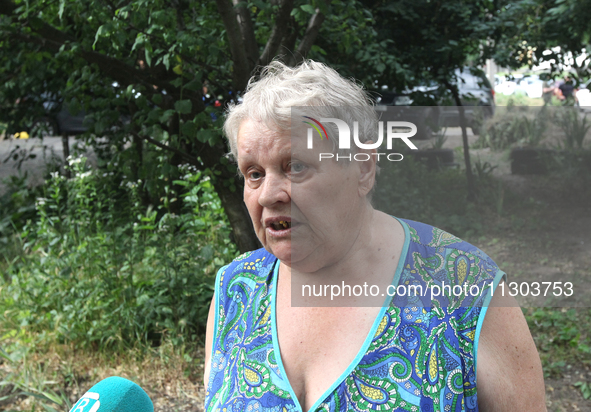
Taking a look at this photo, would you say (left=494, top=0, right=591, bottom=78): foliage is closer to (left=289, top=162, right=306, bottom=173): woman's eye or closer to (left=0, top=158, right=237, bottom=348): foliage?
(left=0, top=158, right=237, bottom=348): foliage

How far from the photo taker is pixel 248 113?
4.67 feet

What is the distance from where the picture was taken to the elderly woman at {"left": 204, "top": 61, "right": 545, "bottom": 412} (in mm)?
1289

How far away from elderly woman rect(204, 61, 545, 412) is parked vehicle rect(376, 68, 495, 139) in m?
0.40

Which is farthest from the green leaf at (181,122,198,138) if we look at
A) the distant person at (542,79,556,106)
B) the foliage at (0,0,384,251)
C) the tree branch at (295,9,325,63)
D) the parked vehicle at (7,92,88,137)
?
the distant person at (542,79,556,106)

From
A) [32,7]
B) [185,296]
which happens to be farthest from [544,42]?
[32,7]

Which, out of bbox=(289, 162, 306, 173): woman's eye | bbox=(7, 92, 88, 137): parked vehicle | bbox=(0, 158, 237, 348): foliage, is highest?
bbox=(7, 92, 88, 137): parked vehicle

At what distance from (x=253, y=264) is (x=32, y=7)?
6.84ft

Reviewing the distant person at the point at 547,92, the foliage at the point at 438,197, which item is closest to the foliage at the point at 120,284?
the foliage at the point at 438,197

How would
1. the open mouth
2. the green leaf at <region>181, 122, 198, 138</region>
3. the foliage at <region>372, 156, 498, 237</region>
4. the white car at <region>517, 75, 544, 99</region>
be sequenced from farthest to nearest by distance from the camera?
the white car at <region>517, 75, 544, 99</region>, the green leaf at <region>181, 122, 198, 138</region>, the foliage at <region>372, 156, 498, 237</region>, the open mouth

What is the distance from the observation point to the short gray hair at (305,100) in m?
1.36

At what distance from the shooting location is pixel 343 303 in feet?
4.77

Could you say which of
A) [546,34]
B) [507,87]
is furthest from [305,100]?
[507,87]

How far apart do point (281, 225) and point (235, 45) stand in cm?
169

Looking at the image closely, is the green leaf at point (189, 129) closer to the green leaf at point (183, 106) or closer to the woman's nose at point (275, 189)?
the green leaf at point (183, 106)
